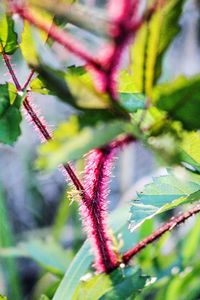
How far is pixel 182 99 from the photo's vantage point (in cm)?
34

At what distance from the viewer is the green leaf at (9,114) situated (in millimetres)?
459

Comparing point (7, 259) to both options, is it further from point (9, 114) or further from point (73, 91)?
point (73, 91)

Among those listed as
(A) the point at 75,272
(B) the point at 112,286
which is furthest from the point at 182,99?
(A) the point at 75,272

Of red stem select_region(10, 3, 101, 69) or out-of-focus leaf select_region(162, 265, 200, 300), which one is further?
out-of-focus leaf select_region(162, 265, 200, 300)

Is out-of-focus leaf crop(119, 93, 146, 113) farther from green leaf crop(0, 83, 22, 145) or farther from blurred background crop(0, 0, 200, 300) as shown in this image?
blurred background crop(0, 0, 200, 300)

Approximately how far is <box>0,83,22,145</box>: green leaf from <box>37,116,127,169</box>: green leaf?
0.16 m

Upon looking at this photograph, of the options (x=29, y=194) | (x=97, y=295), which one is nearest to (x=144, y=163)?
(x=29, y=194)

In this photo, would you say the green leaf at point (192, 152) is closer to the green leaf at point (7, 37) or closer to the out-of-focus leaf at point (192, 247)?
the green leaf at point (7, 37)

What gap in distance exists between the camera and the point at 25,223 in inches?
101

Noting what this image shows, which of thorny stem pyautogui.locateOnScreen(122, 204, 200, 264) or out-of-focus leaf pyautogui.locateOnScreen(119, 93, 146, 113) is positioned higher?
out-of-focus leaf pyautogui.locateOnScreen(119, 93, 146, 113)

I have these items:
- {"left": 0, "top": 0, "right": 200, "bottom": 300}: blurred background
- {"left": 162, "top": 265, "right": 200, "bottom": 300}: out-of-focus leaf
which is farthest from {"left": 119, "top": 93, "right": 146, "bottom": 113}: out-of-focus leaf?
{"left": 0, "top": 0, "right": 200, "bottom": 300}: blurred background

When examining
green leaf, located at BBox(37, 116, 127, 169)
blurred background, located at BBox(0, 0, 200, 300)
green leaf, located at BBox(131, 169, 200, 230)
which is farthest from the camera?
blurred background, located at BBox(0, 0, 200, 300)

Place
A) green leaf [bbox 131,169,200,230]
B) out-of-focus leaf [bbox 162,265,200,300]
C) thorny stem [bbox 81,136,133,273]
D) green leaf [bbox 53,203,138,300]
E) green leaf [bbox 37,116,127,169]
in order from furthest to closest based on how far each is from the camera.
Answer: out-of-focus leaf [bbox 162,265,200,300], green leaf [bbox 53,203,138,300], green leaf [bbox 131,169,200,230], thorny stem [bbox 81,136,133,273], green leaf [bbox 37,116,127,169]

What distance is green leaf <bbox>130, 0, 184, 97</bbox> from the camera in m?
0.32
